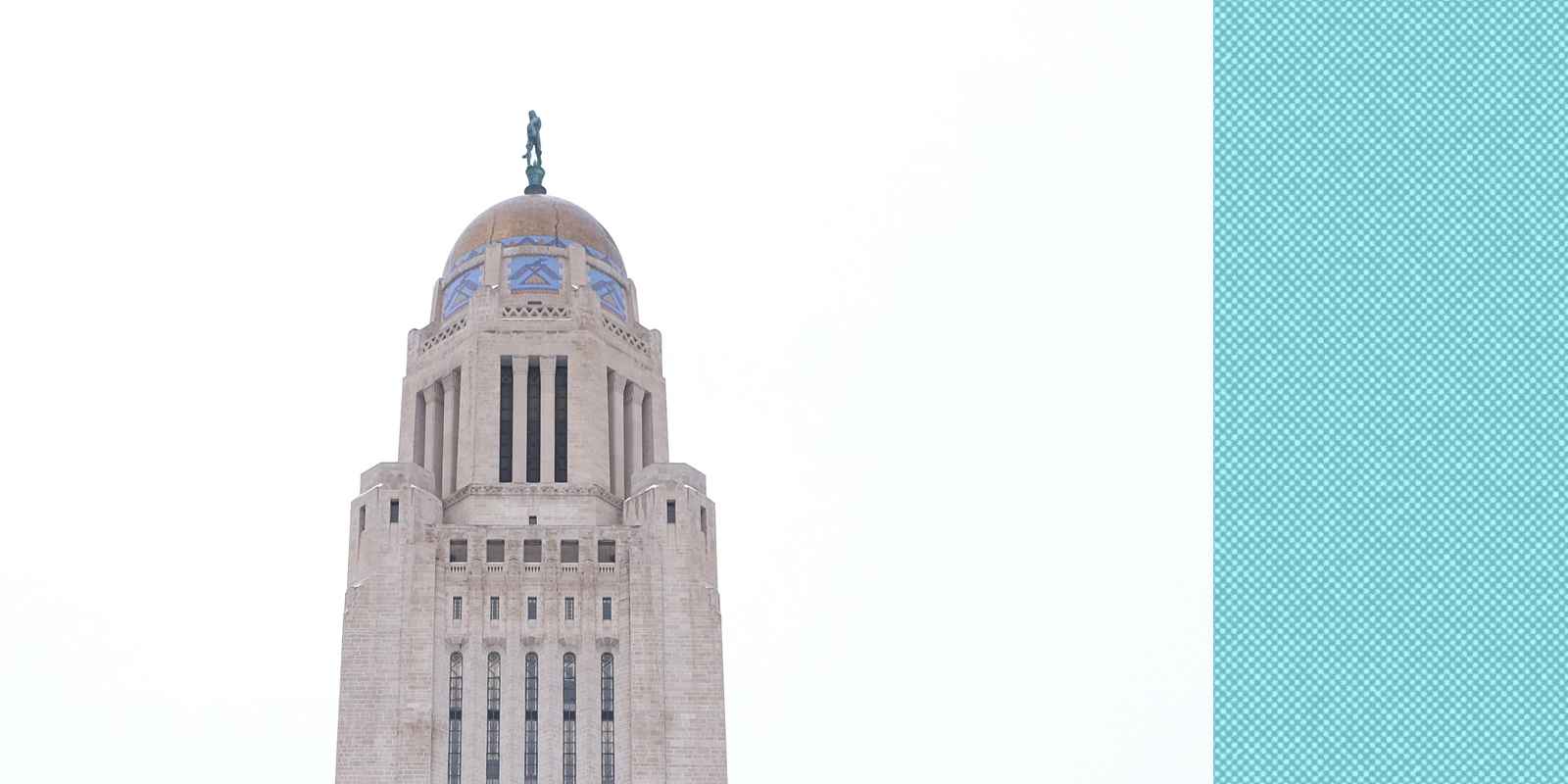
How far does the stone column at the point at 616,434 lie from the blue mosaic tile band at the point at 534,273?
3.28 m

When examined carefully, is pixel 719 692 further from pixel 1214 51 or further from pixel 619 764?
pixel 1214 51

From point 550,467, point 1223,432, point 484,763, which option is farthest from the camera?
point 550,467

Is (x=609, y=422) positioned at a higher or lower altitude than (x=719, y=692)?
higher

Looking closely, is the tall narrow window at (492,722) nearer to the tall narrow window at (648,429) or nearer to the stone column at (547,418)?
the stone column at (547,418)

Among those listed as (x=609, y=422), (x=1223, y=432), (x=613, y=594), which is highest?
(x=609, y=422)

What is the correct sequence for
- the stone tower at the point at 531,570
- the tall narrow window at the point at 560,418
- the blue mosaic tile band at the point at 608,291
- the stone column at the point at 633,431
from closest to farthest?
1. the stone tower at the point at 531,570
2. the tall narrow window at the point at 560,418
3. the stone column at the point at 633,431
4. the blue mosaic tile band at the point at 608,291

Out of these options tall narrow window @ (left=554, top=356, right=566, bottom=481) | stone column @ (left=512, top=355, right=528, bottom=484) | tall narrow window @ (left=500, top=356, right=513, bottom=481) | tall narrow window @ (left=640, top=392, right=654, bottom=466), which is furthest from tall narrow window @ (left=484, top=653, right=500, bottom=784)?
tall narrow window @ (left=640, top=392, right=654, bottom=466)

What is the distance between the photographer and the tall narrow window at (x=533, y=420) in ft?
279

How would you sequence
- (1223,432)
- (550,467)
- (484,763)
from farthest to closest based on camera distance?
(550,467)
(484,763)
(1223,432)

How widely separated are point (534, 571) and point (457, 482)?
4.55 m

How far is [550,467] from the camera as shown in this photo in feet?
278

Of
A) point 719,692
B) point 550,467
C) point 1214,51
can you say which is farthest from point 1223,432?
point 550,467

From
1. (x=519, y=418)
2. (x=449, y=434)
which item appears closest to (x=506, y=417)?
(x=519, y=418)

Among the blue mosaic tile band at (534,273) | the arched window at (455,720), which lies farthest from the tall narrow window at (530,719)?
the blue mosaic tile band at (534,273)
